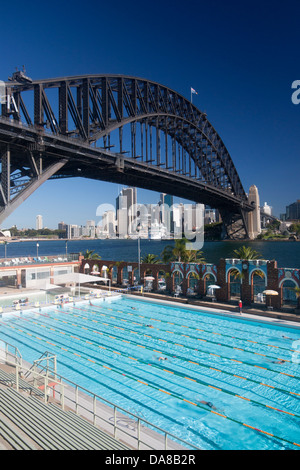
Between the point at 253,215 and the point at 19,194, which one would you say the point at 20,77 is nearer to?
the point at 19,194

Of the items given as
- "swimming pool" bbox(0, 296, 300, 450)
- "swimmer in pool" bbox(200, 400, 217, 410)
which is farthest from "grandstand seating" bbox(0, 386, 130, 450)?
"swimmer in pool" bbox(200, 400, 217, 410)

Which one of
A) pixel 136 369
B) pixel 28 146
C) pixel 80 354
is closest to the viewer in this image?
pixel 136 369

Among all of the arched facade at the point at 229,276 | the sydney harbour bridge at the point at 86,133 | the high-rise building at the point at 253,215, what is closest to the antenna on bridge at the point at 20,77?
the sydney harbour bridge at the point at 86,133

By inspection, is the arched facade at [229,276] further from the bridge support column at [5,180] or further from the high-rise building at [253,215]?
the high-rise building at [253,215]

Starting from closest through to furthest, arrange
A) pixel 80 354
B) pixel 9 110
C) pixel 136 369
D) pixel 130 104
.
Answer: pixel 136 369 → pixel 80 354 → pixel 9 110 → pixel 130 104

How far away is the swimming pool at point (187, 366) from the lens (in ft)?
36.1

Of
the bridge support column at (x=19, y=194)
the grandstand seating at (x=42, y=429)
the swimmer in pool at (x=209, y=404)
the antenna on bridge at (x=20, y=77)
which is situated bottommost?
the swimmer in pool at (x=209, y=404)

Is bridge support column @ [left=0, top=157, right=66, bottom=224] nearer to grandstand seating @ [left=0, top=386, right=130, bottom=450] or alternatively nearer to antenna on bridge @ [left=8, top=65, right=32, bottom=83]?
antenna on bridge @ [left=8, top=65, right=32, bottom=83]

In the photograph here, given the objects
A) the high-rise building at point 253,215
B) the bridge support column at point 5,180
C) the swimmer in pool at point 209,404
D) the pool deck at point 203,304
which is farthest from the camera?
the high-rise building at point 253,215

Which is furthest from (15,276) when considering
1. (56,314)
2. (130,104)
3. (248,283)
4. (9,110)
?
(130,104)

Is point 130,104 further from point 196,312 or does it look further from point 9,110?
point 196,312
